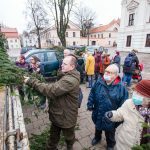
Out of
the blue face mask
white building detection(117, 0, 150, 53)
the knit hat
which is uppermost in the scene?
white building detection(117, 0, 150, 53)

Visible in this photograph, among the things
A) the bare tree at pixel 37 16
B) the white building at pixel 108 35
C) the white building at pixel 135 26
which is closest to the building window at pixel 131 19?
the white building at pixel 135 26

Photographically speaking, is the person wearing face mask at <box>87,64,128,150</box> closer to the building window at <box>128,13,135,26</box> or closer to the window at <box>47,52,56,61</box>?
the window at <box>47,52,56,61</box>

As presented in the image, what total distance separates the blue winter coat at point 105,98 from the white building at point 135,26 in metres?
25.5

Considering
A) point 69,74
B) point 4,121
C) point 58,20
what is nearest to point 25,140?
point 4,121

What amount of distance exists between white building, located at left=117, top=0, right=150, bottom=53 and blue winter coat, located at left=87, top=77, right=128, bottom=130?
1005 inches

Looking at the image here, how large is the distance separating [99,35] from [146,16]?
44.7 meters

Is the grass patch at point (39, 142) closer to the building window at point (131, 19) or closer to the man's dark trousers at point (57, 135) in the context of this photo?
the man's dark trousers at point (57, 135)

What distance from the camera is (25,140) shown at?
55.3 inches

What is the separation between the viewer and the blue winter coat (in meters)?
2.92

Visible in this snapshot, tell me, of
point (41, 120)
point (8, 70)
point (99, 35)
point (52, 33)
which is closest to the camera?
point (8, 70)

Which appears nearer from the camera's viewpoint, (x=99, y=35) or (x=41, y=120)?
(x=41, y=120)

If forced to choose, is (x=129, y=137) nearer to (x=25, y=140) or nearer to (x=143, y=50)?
(x=25, y=140)

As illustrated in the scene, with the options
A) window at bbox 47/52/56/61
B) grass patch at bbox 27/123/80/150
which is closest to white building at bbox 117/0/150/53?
window at bbox 47/52/56/61

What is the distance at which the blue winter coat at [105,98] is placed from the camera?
2.92m
